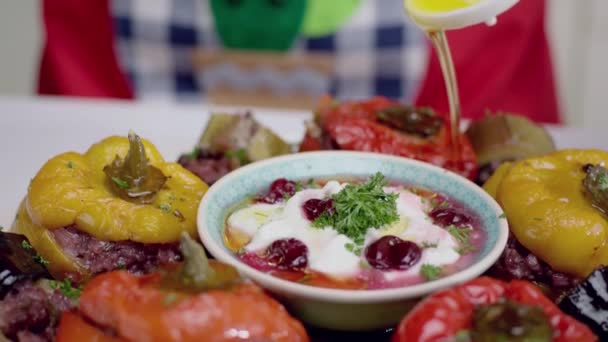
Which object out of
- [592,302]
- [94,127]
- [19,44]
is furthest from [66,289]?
[19,44]

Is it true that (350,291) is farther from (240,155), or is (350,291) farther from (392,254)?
(240,155)

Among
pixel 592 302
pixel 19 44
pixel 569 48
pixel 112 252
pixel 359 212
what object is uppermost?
pixel 359 212

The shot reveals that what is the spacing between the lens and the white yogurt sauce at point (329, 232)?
6.48 feet

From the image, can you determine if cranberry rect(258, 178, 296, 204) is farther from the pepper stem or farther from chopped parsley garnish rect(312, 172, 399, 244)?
the pepper stem

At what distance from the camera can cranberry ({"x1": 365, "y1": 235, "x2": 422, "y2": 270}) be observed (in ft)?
6.46

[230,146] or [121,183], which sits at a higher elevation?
[121,183]

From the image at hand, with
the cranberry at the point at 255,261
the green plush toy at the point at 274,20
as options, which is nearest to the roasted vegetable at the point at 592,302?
the cranberry at the point at 255,261

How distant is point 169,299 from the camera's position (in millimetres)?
1775

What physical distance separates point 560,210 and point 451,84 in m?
0.70

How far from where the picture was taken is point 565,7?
6.16 metres

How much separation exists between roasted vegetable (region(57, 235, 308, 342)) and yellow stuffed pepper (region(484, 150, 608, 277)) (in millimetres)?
778

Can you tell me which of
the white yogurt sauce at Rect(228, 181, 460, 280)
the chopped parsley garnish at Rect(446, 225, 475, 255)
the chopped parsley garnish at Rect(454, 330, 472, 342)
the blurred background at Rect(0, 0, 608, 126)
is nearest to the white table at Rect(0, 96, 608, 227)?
the white yogurt sauce at Rect(228, 181, 460, 280)

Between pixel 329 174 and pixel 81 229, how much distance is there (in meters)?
0.83

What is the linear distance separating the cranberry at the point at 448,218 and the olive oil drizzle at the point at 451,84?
592 millimetres
